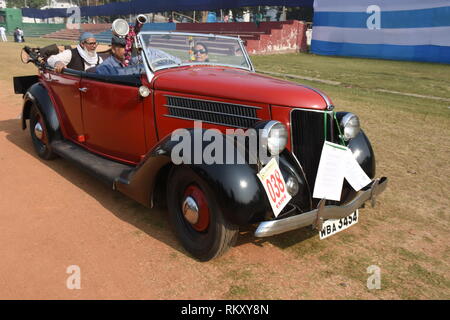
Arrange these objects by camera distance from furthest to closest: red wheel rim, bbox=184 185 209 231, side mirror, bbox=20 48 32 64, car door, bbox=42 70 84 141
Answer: side mirror, bbox=20 48 32 64 → car door, bbox=42 70 84 141 → red wheel rim, bbox=184 185 209 231

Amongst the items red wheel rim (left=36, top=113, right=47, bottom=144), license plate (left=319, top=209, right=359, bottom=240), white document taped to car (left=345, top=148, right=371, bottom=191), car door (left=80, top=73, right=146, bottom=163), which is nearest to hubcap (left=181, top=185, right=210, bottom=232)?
license plate (left=319, top=209, right=359, bottom=240)

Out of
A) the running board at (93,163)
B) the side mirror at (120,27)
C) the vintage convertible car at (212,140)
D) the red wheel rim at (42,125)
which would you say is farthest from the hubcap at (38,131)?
the side mirror at (120,27)

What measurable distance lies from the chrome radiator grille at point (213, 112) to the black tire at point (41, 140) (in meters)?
2.10

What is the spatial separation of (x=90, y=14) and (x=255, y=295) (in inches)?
1646

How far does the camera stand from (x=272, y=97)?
2.81 meters

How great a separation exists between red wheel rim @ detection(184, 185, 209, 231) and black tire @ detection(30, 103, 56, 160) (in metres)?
2.60

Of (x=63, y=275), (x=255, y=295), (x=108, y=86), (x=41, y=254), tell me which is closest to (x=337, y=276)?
(x=255, y=295)

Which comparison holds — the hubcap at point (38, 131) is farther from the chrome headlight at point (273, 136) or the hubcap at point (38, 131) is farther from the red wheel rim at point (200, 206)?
the chrome headlight at point (273, 136)

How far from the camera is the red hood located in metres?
2.80

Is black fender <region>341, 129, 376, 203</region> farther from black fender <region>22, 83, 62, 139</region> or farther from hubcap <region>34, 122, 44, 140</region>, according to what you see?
hubcap <region>34, 122, 44, 140</region>

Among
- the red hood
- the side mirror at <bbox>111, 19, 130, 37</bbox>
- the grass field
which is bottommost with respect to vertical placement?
the grass field

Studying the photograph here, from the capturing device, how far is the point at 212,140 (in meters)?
2.59

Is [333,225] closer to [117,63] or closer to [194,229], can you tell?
[194,229]

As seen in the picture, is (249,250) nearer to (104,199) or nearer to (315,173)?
(315,173)
